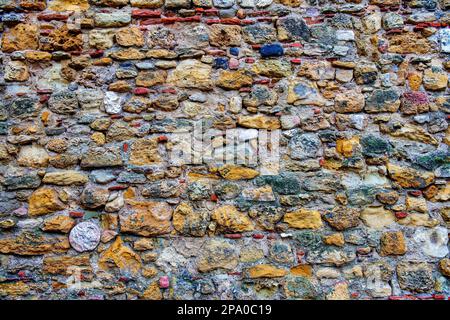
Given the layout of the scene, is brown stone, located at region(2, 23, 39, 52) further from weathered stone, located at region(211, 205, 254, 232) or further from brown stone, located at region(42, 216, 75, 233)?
weathered stone, located at region(211, 205, 254, 232)

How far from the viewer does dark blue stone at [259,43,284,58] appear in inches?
110

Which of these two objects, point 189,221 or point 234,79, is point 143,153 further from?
point 234,79

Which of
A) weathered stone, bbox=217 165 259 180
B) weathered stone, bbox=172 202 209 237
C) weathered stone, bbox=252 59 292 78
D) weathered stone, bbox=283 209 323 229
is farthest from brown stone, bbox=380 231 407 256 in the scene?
weathered stone, bbox=252 59 292 78

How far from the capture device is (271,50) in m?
2.80

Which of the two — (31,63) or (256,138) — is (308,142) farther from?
(31,63)

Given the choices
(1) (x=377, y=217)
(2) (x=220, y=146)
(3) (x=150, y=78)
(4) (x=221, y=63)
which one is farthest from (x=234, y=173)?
(1) (x=377, y=217)

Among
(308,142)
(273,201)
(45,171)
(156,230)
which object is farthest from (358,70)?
(45,171)

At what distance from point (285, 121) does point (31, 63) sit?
1.81 m

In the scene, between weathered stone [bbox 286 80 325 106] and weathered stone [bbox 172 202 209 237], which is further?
weathered stone [bbox 286 80 325 106]

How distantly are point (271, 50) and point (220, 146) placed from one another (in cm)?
76

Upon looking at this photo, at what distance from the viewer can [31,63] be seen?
110 inches

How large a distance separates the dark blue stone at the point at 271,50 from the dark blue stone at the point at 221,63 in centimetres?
26

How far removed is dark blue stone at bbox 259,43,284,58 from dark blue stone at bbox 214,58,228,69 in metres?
0.26

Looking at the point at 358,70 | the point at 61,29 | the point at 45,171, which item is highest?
the point at 61,29
